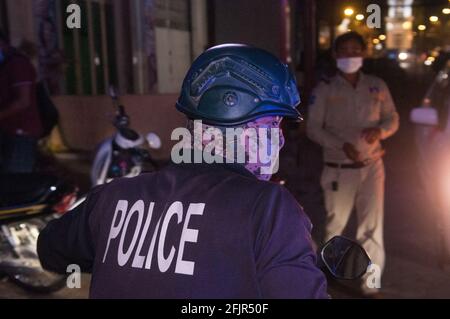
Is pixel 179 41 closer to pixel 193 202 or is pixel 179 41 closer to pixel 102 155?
pixel 102 155

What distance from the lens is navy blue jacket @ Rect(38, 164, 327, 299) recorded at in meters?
1.35

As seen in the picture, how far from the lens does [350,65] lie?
4383 mm

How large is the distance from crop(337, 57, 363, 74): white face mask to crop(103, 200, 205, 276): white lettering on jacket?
3150 mm

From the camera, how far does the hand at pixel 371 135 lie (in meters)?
4.22

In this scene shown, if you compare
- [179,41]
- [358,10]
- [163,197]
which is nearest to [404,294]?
[163,197]

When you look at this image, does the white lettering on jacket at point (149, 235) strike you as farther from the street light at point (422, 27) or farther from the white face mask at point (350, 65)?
the street light at point (422, 27)

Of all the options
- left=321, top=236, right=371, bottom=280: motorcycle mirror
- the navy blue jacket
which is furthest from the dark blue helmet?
left=321, top=236, right=371, bottom=280: motorcycle mirror

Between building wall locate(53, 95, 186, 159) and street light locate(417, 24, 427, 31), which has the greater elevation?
street light locate(417, 24, 427, 31)

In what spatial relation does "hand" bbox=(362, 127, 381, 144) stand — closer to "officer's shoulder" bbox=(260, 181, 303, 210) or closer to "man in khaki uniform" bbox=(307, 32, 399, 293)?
"man in khaki uniform" bbox=(307, 32, 399, 293)

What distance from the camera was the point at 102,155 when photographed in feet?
18.3

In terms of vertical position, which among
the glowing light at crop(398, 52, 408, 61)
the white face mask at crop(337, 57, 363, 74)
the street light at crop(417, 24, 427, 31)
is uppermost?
the white face mask at crop(337, 57, 363, 74)

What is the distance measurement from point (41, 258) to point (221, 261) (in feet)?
2.43

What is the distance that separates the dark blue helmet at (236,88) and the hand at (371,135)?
267 centimetres

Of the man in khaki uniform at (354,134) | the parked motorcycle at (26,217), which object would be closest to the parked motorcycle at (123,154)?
the parked motorcycle at (26,217)
